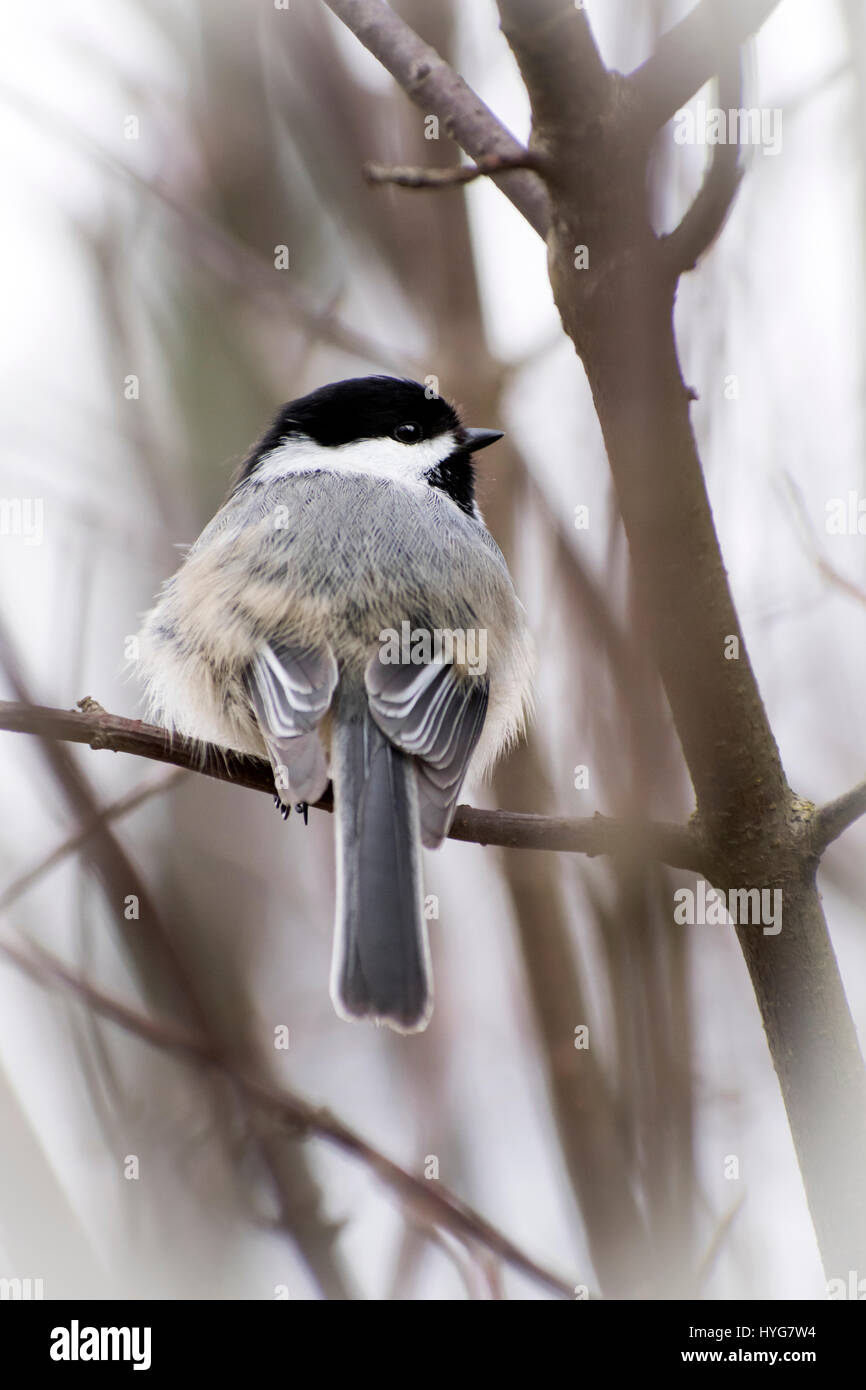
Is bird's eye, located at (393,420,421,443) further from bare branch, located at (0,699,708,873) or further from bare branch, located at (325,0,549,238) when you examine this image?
bare branch, located at (0,699,708,873)

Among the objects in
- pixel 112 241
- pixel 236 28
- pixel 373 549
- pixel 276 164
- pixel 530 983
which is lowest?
pixel 530 983

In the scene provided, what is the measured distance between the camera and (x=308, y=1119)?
1891 mm

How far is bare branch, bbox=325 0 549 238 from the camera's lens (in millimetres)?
1652

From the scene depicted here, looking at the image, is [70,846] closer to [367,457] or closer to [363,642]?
[363,642]

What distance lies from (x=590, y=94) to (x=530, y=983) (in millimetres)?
1507

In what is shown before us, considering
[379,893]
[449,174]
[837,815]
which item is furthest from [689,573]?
[379,893]

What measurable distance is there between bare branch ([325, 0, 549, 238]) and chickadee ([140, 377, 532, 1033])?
2.38 ft

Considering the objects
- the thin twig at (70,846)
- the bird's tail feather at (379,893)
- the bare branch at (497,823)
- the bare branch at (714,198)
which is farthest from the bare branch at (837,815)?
the thin twig at (70,846)

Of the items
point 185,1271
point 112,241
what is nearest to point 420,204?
point 112,241

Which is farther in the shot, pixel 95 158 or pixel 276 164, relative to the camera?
pixel 276 164

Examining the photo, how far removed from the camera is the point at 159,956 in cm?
216

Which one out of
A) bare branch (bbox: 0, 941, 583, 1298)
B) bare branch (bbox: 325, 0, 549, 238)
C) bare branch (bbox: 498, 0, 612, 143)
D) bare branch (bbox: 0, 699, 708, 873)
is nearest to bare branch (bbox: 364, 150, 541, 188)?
bare branch (bbox: 498, 0, 612, 143)

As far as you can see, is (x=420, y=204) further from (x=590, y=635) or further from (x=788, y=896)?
(x=788, y=896)

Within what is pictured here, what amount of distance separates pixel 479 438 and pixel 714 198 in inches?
59.0
